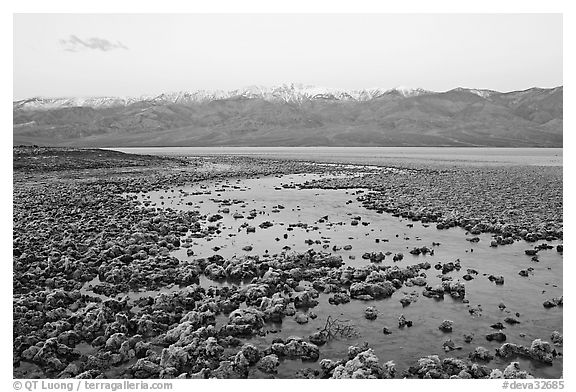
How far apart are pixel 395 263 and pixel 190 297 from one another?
8.92 metres

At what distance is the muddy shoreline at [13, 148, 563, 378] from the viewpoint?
1034 cm

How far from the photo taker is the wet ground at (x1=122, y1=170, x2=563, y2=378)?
11641 mm

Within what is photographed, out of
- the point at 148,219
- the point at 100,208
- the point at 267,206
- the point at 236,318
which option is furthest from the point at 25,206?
the point at 236,318

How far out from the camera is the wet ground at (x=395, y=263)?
458 inches

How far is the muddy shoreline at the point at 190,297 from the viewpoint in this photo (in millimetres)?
10344

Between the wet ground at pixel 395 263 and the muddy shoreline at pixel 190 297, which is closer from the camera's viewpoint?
the muddy shoreline at pixel 190 297

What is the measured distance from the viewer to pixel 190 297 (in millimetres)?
13961

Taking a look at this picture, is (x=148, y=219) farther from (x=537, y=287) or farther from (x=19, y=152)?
(x=19, y=152)

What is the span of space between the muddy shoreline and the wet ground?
0.30 metres

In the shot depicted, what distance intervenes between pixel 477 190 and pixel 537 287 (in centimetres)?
2747

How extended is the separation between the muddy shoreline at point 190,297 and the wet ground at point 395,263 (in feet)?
0.98

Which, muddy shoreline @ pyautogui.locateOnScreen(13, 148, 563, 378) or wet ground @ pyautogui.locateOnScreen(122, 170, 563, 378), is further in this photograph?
wet ground @ pyautogui.locateOnScreen(122, 170, 563, 378)

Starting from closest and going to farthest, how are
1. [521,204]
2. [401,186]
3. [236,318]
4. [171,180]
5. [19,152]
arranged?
[236,318] < [521,204] < [401,186] < [171,180] < [19,152]

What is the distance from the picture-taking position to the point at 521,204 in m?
32.4
